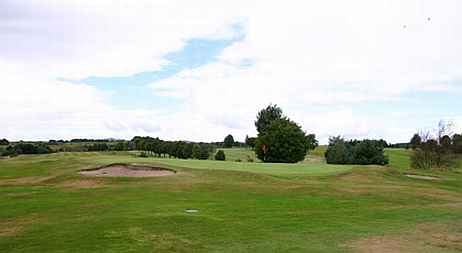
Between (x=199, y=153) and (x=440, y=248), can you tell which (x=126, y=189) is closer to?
(x=440, y=248)

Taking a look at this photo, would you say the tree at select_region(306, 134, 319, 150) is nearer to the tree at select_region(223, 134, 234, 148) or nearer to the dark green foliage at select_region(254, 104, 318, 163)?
the dark green foliage at select_region(254, 104, 318, 163)

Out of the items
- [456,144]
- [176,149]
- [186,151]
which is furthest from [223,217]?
[176,149]

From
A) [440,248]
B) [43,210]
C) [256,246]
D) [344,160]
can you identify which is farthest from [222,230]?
[344,160]

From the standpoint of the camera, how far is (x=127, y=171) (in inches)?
1427

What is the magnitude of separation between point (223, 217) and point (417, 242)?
6400 mm

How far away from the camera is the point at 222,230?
14328 millimetres

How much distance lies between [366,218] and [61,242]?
34.1ft

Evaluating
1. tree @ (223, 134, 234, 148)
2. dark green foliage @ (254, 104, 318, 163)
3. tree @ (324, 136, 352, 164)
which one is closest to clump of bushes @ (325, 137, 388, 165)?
tree @ (324, 136, 352, 164)

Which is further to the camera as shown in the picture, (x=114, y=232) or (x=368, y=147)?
(x=368, y=147)

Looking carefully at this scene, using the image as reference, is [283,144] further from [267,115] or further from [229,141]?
[229,141]

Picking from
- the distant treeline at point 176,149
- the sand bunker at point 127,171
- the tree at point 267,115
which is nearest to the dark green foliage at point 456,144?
the tree at point 267,115

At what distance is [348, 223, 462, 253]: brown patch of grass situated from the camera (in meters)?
12.5

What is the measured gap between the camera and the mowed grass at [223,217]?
12.7 m

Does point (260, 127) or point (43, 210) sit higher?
Result: point (260, 127)
